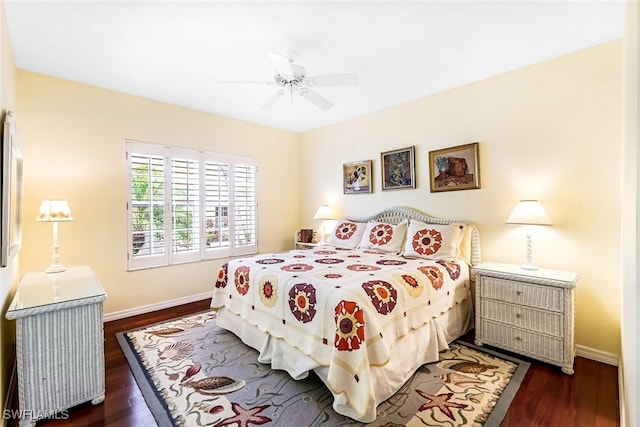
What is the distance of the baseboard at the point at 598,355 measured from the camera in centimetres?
242

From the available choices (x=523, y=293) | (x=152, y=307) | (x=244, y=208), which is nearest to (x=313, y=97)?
(x=244, y=208)

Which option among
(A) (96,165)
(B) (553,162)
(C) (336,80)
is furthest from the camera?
(A) (96,165)

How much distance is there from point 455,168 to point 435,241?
3.11 feet

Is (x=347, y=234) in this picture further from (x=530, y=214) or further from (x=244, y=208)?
(x=530, y=214)

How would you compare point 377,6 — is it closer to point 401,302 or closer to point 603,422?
point 401,302

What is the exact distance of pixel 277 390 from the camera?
2090 mm

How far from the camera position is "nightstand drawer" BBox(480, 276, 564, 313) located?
7.73 feet

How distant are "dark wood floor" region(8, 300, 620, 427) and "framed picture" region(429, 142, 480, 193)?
188 centimetres

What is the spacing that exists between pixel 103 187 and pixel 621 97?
517cm

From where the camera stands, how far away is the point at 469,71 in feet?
9.83

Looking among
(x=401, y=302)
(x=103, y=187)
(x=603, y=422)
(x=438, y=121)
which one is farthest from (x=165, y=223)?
(x=603, y=422)

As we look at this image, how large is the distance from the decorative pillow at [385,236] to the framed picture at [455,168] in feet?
2.17

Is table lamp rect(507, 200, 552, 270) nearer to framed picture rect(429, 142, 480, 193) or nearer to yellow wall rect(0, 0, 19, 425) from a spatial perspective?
framed picture rect(429, 142, 480, 193)

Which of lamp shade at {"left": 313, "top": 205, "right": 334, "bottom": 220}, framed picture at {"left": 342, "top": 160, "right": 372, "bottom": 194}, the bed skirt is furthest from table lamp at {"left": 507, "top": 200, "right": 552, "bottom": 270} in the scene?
lamp shade at {"left": 313, "top": 205, "right": 334, "bottom": 220}
